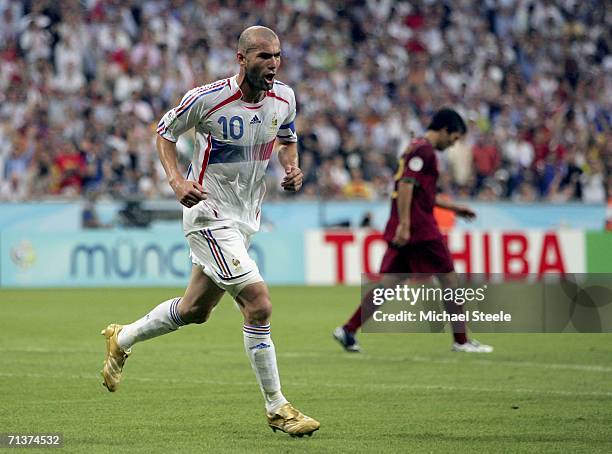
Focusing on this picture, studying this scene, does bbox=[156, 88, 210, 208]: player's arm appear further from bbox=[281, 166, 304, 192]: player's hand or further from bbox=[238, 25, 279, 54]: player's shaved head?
bbox=[281, 166, 304, 192]: player's hand

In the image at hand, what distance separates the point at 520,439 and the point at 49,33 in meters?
20.5

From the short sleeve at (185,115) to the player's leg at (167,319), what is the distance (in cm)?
87

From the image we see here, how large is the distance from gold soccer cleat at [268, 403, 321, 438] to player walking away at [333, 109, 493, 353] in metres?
5.09

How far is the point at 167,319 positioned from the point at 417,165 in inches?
196

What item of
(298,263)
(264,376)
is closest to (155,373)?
(264,376)

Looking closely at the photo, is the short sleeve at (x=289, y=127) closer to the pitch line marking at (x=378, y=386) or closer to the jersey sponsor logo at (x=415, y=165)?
the pitch line marking at (x=378, y=386)

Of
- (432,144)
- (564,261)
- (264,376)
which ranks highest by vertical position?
(432,144)

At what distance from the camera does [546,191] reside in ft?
89.6

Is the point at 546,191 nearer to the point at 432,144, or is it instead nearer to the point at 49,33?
the point at 49,33

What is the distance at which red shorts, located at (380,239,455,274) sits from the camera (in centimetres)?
1269

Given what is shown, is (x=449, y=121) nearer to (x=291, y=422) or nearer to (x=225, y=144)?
(x=225, y=144)

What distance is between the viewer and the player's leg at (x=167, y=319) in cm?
809

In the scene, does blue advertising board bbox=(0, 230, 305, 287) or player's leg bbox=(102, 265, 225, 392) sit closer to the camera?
player's leg bbox=(102, 265, 225, 392)

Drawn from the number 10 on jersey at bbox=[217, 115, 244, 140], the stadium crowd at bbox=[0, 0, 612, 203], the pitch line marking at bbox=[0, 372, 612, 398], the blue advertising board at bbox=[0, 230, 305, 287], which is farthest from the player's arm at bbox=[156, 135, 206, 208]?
the stadium crowd at bbox=[0, 0, 612, 203]
